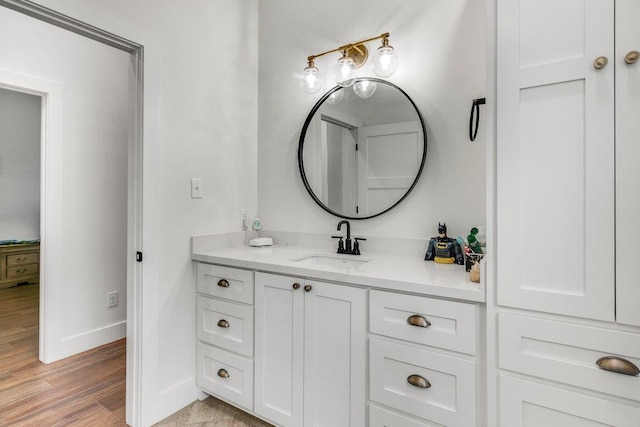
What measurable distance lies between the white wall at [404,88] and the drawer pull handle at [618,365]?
2.53 feet

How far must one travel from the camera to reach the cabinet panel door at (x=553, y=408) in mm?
969

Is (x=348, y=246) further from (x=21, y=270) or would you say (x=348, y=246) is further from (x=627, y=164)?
(x=21, y=270)

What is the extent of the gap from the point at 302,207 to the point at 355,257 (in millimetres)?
567

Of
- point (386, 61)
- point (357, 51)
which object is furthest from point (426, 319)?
point (357, 51)

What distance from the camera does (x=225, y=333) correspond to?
6.03ft

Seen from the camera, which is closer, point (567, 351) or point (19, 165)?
point (567, 351)

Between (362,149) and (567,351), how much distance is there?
134cm

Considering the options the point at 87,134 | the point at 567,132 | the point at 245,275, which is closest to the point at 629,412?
the point at 567,132

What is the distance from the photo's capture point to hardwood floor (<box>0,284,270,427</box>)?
1.80 meters

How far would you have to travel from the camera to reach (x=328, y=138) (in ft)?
6.94

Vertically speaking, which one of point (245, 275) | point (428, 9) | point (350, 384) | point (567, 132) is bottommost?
point (350, 384)

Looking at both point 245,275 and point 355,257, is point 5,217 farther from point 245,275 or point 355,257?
point 355,257

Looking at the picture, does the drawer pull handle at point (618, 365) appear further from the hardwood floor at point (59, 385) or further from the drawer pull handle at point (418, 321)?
the hardwood floor at point (59, 385)

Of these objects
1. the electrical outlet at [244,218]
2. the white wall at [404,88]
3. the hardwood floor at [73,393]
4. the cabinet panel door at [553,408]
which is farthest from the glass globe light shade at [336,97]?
the hardwood floor at [73,393]
